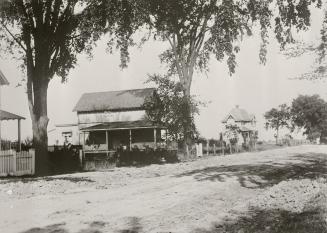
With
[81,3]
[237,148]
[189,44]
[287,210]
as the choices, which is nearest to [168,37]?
[189,44]

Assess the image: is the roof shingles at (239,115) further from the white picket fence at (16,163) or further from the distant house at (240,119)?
the white picket fence at (16,163)

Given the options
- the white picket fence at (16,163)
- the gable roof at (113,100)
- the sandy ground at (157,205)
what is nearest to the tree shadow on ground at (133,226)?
the sandy ground at (157,205)

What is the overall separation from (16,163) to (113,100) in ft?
109

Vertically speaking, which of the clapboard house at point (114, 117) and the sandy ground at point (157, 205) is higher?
the clapboard house at point (114, 117)

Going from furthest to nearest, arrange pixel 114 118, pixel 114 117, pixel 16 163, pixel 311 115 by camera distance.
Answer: pixel 311 115, pixel 114 117, pixel 114 118, pixel 16 163

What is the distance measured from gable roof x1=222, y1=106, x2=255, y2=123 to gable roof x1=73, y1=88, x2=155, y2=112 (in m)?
36.1

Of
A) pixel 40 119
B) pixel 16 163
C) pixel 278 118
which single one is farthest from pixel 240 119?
pixel 16 163

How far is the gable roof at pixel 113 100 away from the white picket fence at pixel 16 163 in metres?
29.4

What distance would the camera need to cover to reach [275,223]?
905 centimetres

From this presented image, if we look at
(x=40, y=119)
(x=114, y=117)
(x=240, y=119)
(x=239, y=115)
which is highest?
(x=239, y=115)

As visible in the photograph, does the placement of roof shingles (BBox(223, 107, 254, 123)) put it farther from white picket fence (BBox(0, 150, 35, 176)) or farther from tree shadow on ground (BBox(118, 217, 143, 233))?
tree shadow on ground (BBox(118, 217, 143, 233))

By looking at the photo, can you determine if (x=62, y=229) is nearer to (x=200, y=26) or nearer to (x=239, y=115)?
(x=200, y=26)

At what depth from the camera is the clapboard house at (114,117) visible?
49.7 m

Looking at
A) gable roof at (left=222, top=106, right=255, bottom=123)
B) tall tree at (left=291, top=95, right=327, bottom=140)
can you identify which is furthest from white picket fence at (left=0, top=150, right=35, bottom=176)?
tall tree at (left=291, top=95, right=327, bottom=140)
